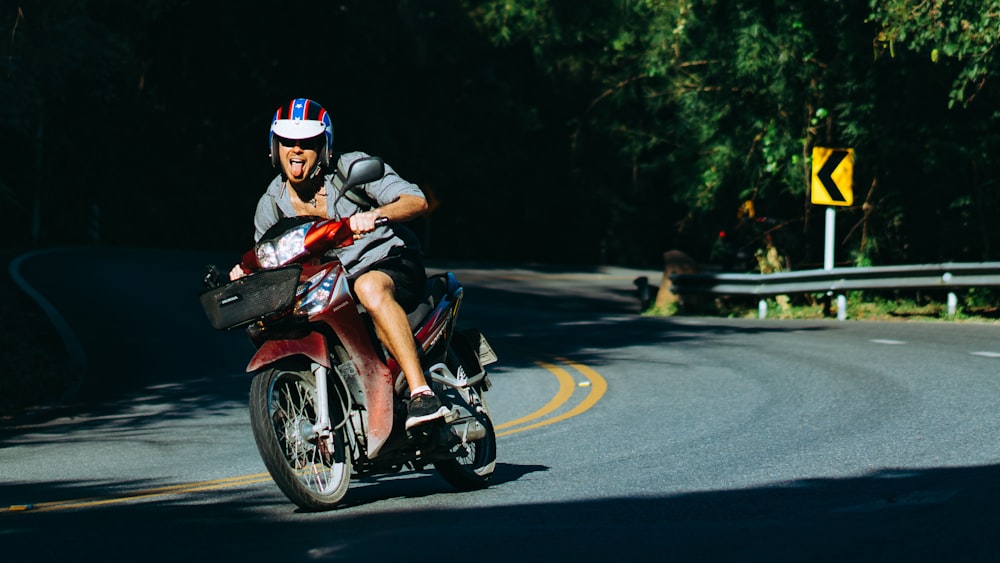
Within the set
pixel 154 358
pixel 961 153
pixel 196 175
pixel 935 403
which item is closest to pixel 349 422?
pixel 935 403

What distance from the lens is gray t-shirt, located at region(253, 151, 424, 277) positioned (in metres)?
6.89

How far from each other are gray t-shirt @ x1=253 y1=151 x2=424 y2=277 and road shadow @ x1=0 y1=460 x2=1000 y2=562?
122 cm

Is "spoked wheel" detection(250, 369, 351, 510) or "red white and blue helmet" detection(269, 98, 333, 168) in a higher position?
"red white and blue helmet" detection(269, 98, 333, 168)

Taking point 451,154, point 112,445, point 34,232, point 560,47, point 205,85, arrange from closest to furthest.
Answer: point 112,445 < point 560,47 < point 34,232 < point 205,85 < point 451,154

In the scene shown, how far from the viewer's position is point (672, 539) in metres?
5.68

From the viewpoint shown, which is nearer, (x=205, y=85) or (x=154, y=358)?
(x=154, y=358)

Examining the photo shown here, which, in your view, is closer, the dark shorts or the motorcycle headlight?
the motorcycle headlight

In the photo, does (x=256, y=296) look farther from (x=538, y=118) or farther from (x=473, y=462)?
(x=538, y=118)

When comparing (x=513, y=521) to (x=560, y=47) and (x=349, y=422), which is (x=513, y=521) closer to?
(x=349, y=422)

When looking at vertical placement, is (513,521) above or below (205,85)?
below

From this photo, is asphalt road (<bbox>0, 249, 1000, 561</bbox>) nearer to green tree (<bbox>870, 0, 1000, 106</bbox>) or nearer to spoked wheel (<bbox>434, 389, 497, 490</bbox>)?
spoked wheel (<bbox>434, 389, 497, 490</bbox>)

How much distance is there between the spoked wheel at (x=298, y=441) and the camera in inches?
249

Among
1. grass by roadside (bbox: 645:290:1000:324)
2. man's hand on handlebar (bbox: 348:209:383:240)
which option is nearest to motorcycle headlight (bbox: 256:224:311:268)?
man's hand on handlebar (bbox: 348:209:383:240)

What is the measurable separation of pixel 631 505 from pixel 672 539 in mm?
929
